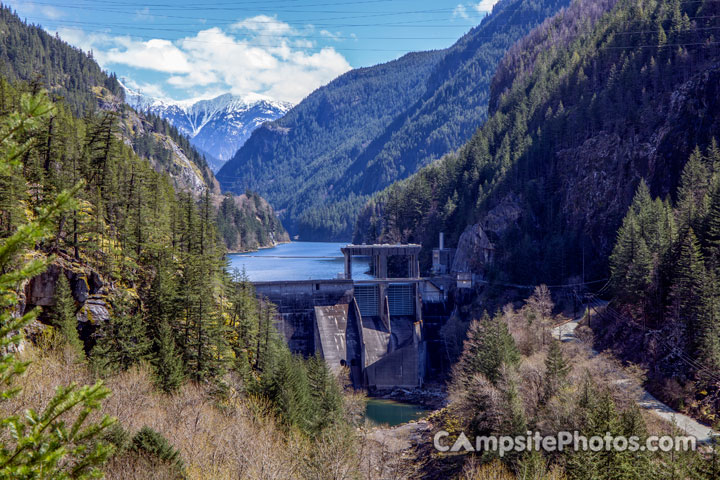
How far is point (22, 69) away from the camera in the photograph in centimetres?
16012

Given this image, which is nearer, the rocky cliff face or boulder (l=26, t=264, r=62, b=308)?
boulder (l=26, t=264, r=62, b=308)

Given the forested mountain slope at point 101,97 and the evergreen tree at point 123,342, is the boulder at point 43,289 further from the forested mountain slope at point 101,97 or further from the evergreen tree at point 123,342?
the forested mountain slope at point 101,97

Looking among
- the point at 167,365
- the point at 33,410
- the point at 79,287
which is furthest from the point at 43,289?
the point at 33,410

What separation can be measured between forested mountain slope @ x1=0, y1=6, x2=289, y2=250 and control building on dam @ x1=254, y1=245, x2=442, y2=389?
85.6 meters

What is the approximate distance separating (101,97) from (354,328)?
13724cm

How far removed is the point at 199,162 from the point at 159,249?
150431 mm

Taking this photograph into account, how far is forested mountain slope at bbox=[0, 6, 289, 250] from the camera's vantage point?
158 metres

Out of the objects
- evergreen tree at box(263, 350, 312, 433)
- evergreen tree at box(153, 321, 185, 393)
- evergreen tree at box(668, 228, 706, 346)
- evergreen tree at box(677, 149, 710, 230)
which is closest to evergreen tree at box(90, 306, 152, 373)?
evergreen tree at box(153, 321, 185, 393)

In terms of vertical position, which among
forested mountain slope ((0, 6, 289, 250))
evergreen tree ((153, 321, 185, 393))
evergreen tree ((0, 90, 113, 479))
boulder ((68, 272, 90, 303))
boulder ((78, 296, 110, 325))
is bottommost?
evergreen tree ((153, 321, 185, 393))

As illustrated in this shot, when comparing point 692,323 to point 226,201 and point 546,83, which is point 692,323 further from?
point 226,201

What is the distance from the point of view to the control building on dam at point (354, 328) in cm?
7494

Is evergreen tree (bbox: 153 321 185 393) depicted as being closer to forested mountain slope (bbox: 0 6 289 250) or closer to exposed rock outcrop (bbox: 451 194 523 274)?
exposed rock outcrop (bbox: 451 194 523 274)

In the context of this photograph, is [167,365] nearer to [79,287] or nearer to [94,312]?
[94,312]

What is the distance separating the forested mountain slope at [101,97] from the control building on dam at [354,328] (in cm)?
8560
